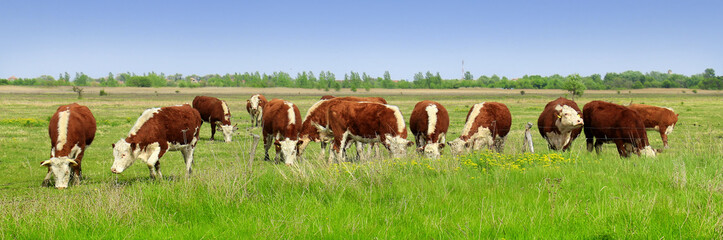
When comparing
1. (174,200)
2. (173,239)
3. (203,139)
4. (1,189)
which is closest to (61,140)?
(1,189)

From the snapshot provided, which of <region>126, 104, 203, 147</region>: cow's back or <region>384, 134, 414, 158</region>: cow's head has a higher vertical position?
<region>126, 104, 203, 147</region>: cow's back

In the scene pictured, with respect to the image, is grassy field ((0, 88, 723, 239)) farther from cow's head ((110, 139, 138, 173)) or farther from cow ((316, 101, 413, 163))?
cow's head ((110, 139, 138, 173))

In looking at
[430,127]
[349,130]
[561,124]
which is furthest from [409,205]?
[561,124]

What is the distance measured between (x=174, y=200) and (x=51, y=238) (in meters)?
1.44

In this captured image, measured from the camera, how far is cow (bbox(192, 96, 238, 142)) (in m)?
19.9

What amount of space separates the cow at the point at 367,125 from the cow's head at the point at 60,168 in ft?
18.8

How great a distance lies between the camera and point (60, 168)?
9.91 m

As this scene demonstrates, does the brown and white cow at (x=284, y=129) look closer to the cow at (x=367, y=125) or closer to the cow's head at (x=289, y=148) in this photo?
the cow's head at (x=289, y=148)

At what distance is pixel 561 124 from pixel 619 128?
1337 millimetres

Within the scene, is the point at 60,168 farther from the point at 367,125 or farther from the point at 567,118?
the point at 567,118

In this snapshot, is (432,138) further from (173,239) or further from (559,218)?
(173,239)

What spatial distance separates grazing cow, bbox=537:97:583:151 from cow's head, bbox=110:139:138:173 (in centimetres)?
1019

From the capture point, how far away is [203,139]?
66.0 ft

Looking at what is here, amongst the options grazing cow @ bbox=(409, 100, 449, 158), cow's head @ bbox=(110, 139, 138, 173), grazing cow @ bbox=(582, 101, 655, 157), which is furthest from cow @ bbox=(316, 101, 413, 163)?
grazing cow @ bbox=(582, 101, 655, 157)
